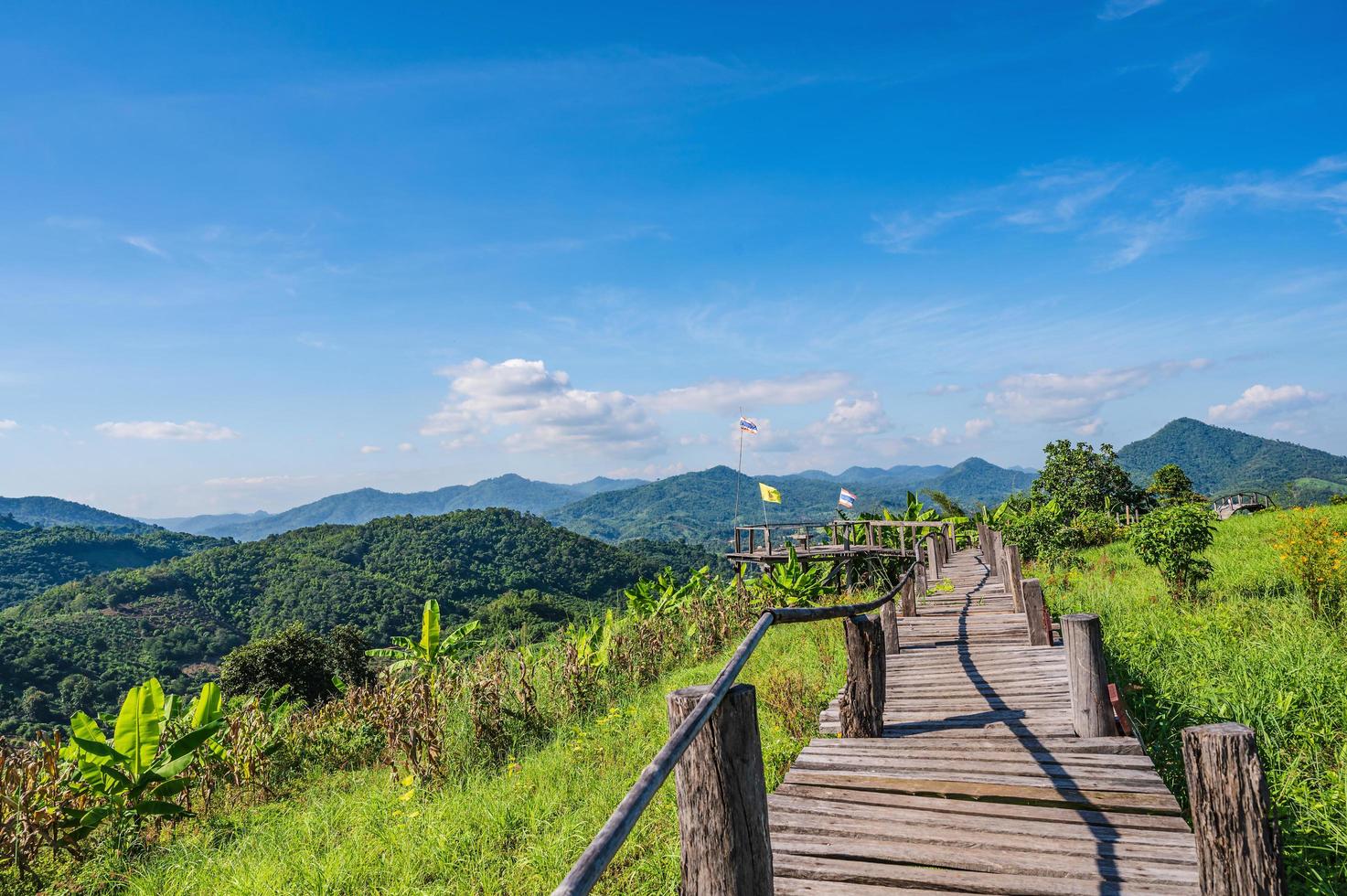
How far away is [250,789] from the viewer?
22.1 feet

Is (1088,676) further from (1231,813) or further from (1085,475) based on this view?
(1085,475)

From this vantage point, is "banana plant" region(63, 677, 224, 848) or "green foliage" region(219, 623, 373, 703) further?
"green foliage" region(219, 623, 373, 703)

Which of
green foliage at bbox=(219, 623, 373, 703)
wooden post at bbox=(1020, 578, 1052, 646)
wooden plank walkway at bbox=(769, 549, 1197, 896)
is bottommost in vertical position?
green foliage at bbox=(219, 623, 373, 703)

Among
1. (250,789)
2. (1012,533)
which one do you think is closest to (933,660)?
(250,789)

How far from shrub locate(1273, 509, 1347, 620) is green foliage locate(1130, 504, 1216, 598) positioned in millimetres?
932

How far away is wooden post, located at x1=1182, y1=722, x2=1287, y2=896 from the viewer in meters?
2.04

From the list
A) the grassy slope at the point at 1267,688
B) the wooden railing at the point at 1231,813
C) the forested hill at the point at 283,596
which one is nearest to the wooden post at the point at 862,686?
the grassy slope at the point at 1267,688

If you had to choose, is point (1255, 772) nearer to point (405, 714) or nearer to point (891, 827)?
point (891, 827)

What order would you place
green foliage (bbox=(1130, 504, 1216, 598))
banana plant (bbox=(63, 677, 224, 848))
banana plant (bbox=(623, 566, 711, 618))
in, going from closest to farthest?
banana plant (bbox=(63, 677, 224, 848))
green foliage (bbox=(1130, 504, 1216, 598))
banana plant (bbox=(623, 566, 711, 618))

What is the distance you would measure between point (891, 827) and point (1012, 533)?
16716 mm

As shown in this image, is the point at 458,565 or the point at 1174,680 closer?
the point at 1174,680

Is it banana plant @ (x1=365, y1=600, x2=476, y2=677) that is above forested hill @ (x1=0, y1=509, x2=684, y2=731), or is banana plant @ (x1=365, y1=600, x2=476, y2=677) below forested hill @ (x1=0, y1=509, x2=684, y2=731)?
above

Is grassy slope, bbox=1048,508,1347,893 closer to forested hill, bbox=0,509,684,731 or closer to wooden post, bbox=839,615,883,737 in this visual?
wooden post, bbox=839,615,883,737

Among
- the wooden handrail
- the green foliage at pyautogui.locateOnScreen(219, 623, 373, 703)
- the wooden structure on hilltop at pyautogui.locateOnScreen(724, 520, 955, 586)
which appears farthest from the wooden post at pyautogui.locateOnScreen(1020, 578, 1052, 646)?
the green foliage at pyautogui.locateOnScreen(219, 623, 373, 703)
